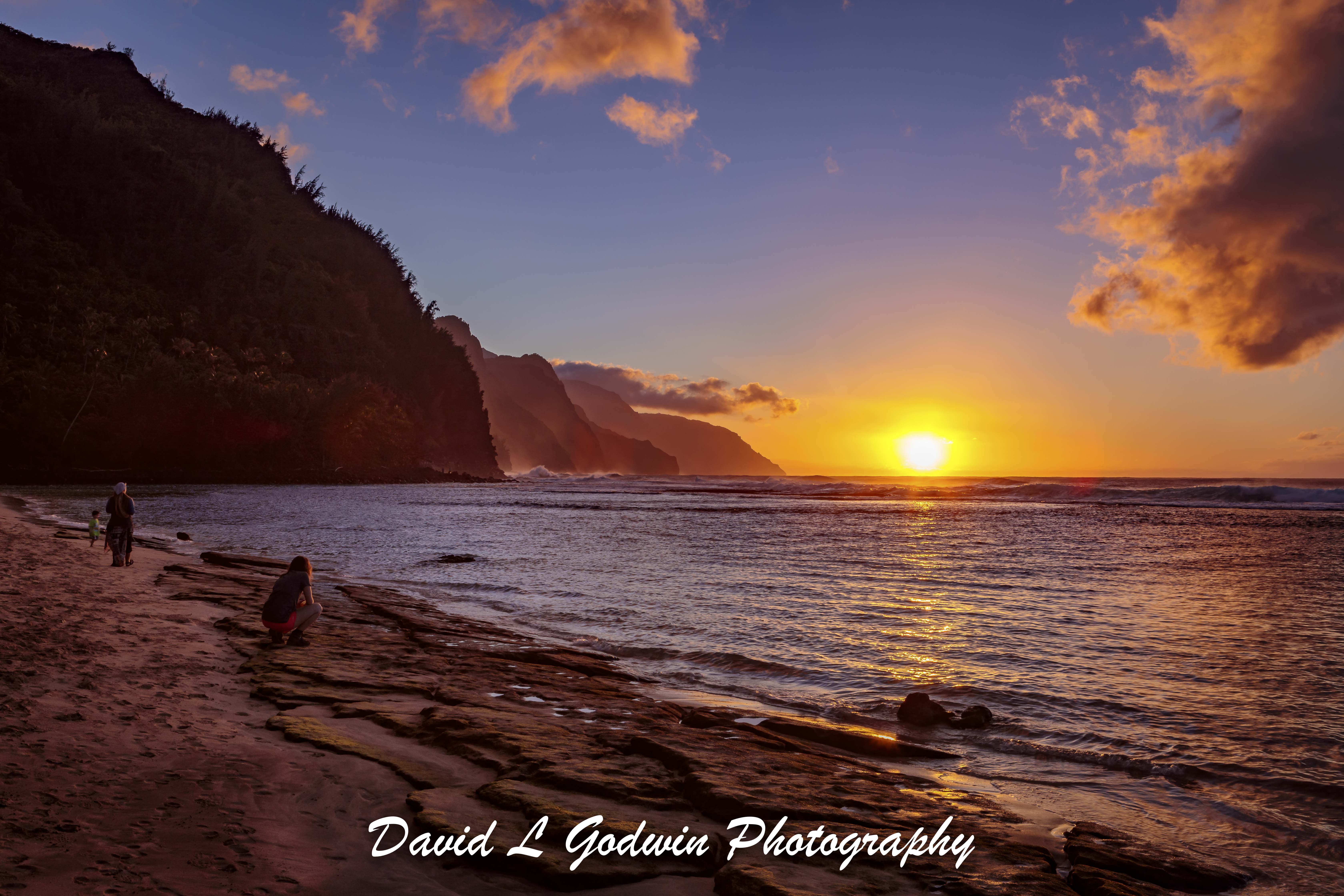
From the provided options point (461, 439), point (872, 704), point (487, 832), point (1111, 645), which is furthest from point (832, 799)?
point (461, 439)

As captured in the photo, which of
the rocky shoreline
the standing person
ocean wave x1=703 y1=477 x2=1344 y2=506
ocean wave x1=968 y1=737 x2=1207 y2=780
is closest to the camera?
ocean wave x1=968 y1=737 x2=1207 y2=780

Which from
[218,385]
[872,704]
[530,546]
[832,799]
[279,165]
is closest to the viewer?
[832,799]

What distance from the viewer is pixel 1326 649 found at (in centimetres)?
1134

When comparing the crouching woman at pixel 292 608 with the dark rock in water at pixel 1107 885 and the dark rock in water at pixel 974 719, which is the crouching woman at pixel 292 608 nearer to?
the dark rock in water at pixel 974 719

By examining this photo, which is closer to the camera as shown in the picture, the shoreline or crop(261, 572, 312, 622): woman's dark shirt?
the shoreline

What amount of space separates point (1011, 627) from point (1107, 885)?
983 cm

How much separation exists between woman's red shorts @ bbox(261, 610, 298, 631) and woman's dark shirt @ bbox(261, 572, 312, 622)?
2cm

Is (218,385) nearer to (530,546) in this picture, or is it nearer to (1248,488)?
(530,546)

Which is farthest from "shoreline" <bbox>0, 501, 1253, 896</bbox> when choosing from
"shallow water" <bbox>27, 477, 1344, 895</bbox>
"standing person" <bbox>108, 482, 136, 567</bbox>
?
"standing person" <bbox>108, 482, 136, 567</bbox>

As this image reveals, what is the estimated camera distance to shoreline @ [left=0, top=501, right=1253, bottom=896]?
384 cm

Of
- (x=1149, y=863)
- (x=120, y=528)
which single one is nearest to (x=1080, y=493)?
(x=1149, y=863)

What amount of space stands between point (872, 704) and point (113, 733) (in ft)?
25.7

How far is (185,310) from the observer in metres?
93.9

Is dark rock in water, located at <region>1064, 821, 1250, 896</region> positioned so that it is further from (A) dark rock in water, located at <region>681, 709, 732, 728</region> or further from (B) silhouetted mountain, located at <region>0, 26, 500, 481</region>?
(B) silhouetted mountain, located at <region>0, 26, 500, 481</region>
